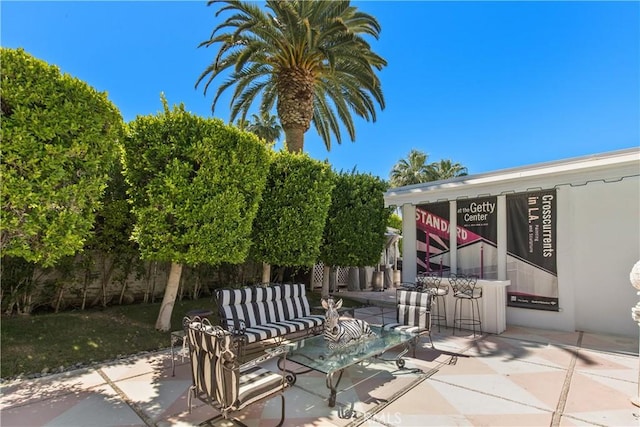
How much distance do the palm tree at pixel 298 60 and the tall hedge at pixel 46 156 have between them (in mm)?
6385

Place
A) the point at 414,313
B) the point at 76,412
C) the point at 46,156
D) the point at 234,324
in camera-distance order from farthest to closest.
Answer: the point at 414,313, the point at 234,324, the point at 46,156, the point at 76,412

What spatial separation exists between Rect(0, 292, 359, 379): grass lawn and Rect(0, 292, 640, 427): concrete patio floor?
40cm

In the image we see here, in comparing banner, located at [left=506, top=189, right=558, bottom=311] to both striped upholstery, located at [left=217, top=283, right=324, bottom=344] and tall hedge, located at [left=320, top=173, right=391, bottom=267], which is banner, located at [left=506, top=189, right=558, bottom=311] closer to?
tall hedge, located at [left=320, top=173, right=391, bottom=267]

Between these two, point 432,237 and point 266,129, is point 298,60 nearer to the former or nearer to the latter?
point 432,237

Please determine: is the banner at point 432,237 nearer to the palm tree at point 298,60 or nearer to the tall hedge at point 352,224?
the tall hedge at point 352,224

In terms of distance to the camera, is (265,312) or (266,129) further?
(266,129)

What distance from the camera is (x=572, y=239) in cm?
766

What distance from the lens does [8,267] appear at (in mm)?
6066

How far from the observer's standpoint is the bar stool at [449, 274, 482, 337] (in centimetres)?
757

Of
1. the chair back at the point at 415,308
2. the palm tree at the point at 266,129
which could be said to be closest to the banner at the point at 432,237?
the chair back at the point at 415,308

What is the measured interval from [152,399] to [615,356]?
291 inches

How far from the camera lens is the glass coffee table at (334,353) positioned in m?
4.02

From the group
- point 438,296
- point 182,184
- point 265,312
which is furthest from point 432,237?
point 182,184

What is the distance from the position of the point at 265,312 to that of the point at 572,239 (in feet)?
23.2
